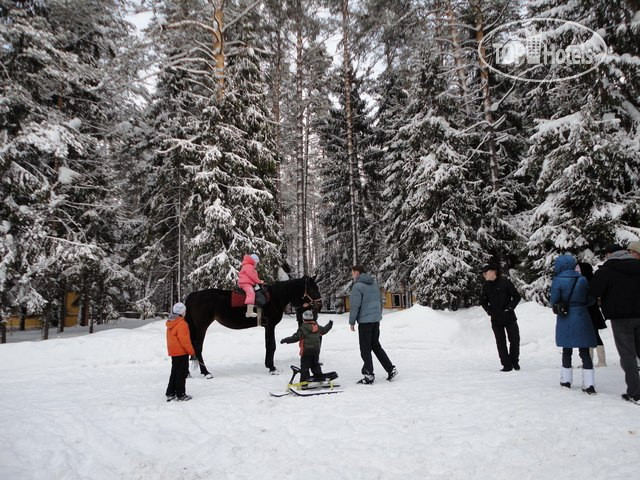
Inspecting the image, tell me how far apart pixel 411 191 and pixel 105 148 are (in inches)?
562

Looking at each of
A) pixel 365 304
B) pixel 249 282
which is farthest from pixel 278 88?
pixel 365 304

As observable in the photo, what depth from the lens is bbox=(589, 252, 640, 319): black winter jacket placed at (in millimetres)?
5250

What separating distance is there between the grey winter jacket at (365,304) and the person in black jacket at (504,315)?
7.79 ft

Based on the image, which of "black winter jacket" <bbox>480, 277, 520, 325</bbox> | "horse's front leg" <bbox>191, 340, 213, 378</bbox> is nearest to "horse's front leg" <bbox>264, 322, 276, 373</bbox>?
"horse's front leg" <bbox>191, 340, 213, 378</bbox>

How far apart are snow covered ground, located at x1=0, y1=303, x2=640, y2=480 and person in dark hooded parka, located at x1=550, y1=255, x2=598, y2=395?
0.31 metres

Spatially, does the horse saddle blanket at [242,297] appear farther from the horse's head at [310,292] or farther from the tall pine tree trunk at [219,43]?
the tall pine tree trunk at [219,43]

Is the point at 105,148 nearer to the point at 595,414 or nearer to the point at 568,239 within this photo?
the point at 568,239

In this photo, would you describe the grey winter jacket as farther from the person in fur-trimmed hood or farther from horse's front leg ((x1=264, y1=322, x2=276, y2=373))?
horse's front leg ((x1=264, y1=322, x2=276, y2=373))

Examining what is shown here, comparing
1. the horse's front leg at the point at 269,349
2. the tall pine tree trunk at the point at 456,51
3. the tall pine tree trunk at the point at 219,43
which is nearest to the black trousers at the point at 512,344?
the horse's front leg at the point at 269,349

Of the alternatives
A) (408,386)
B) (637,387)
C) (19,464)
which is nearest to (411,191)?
(408,386)

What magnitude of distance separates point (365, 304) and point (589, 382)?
3.55m

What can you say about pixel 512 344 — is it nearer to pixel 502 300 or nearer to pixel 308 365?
pixel 502 300

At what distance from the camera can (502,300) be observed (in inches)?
307

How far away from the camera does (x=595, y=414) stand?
4781mm
